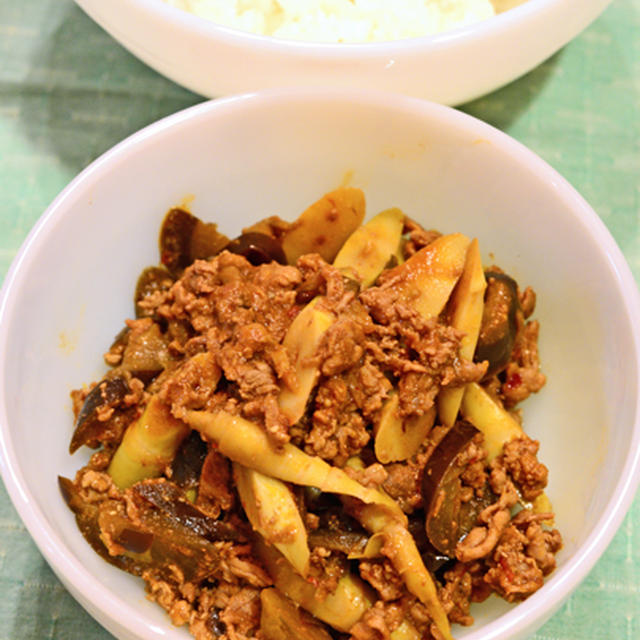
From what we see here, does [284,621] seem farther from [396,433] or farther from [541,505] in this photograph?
[541,505]

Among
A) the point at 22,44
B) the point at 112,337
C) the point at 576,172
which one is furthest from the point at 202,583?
the point at 22,44

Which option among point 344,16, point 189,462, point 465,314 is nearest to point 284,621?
point 189,462

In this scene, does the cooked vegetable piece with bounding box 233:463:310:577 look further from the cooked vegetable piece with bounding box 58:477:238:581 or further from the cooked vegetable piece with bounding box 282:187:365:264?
the cooked vegetable piece with bounding box 282:187:365:264

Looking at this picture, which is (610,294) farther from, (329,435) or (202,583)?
(202,583)

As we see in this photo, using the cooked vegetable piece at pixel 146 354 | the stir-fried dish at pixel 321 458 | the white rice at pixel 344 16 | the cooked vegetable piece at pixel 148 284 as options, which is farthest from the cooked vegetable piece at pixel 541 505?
the white rice at pixel 344 16

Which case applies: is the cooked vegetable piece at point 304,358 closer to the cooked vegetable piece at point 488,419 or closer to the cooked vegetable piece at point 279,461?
the cooked vegetable piece at point 279,461

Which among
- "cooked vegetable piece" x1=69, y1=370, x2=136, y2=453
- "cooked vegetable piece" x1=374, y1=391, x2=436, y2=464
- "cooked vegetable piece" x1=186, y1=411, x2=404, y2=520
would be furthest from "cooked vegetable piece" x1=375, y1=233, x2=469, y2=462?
"cooked vegetable piece" x1=69, y1=370, x2=136, y2=453

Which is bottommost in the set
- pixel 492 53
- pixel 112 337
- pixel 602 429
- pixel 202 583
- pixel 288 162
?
pixel 202 583
